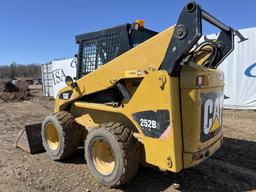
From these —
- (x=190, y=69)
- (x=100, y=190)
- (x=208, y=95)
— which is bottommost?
(x=100, y=190)

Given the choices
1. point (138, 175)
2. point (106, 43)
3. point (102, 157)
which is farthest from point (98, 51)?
point (138, 175)

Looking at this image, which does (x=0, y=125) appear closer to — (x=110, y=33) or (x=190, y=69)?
(x=110, y=33)

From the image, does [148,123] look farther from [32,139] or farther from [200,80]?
[32,139]

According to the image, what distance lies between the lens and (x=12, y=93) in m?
20.4

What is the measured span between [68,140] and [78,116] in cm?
47

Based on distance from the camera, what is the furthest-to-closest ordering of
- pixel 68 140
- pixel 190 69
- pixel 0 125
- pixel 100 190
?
1. pixel 0 125
2. pixel 68 140
3. pixel 100 190
4. pixel 190 69

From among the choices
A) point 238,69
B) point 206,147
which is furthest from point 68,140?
point 238,69

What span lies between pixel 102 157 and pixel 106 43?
5.94 ft

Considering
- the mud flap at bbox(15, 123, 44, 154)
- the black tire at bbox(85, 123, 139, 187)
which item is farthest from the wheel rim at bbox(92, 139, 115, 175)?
the mud flap at bbox(15, 123, 44, 154)

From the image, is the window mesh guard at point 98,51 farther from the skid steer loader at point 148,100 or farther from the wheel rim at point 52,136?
the wheel rim at point 52,136

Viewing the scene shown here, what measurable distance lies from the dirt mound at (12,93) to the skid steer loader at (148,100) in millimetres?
15959

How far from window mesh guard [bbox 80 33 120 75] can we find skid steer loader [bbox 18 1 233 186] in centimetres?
2

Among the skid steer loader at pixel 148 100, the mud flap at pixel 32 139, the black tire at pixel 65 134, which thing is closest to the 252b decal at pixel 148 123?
the skid steer loader at pixel 148 100

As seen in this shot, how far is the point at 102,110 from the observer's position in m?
4.45
